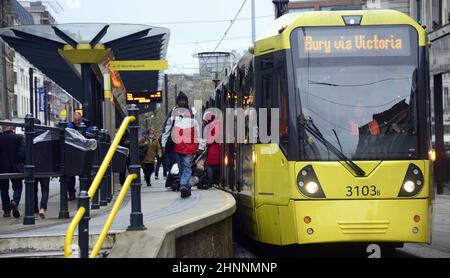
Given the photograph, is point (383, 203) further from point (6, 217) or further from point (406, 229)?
point (6, 217)

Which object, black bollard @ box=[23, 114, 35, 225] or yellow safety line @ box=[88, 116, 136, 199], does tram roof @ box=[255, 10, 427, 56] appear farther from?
black bollard @ box=[23, 114, 35, 225]

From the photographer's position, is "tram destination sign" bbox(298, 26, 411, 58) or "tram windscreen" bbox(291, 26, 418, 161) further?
"tram destination sign" bbox(298, 26, 411, 58)

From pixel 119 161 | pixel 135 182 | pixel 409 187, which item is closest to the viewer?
pixel 135 182

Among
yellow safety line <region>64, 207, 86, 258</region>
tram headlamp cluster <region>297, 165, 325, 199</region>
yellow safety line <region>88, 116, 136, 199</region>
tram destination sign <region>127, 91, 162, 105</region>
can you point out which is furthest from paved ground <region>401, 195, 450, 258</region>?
tram destination sign <region>127, 91, 162, 105</region>

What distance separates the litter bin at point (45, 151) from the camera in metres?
8.80

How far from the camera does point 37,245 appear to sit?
709 centimetres

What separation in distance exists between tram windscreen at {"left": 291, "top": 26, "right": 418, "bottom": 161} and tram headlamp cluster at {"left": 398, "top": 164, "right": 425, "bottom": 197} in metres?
0.18

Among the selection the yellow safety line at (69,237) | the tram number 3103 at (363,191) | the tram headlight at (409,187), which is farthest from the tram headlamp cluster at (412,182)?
the yellow safety line at (69,237)

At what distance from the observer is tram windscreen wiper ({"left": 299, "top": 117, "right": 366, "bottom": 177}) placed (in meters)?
9.44

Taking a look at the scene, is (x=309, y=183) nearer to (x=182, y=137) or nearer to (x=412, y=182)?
(x=412, y=182)

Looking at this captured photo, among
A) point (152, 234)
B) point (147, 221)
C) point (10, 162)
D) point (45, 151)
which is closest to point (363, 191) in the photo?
point (147, 221)

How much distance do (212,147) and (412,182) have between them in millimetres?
7341

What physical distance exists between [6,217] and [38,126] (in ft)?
9.14
